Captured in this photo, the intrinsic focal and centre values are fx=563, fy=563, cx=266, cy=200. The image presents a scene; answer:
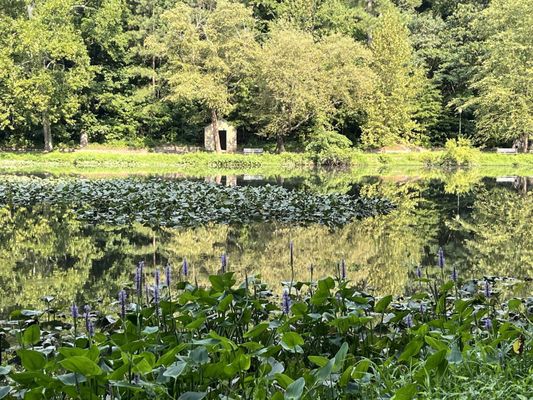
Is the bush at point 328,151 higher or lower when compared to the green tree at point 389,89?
lower

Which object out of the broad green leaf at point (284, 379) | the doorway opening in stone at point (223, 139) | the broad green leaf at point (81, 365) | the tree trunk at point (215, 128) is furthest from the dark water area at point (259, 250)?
the doorway opening in stone at point (223, 139)

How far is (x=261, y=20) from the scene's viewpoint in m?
44.8

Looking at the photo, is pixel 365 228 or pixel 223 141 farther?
pixel 223 141

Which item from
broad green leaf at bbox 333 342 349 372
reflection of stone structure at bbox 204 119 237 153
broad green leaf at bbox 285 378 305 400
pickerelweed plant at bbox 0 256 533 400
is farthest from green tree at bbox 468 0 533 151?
broad green leaf at bbox 285 378 305 400

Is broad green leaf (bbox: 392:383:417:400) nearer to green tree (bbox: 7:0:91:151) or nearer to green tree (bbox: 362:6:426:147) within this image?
green tree (bbox: 7:0:91:151)

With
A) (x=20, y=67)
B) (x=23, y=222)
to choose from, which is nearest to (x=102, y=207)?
(x=23, y=222)

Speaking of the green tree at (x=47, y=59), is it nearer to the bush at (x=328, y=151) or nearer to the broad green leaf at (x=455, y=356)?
the bush at (x=328, y=151)

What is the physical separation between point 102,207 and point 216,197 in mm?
2384

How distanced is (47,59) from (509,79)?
29.6 metres

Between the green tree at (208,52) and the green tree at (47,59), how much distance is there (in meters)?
5.31

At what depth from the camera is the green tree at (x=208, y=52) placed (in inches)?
1346

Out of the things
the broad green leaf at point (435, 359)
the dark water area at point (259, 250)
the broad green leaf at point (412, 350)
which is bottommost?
the dark water area at point (259, 250)

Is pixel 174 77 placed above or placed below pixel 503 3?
below

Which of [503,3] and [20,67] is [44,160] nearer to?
[20,67]
